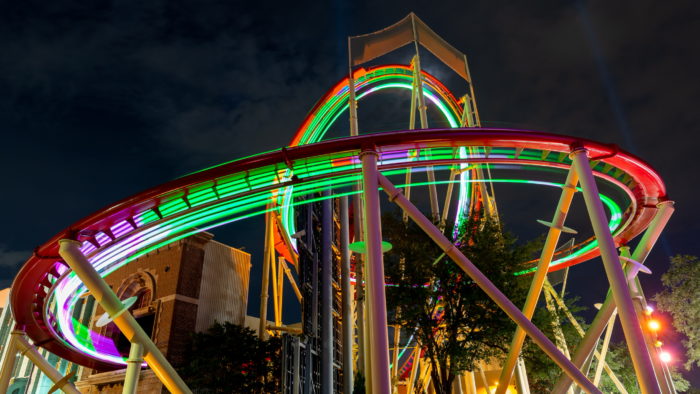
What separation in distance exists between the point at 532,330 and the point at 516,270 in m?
6.82

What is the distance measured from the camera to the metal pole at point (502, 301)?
8.59 metres

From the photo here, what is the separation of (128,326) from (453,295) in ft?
30.0

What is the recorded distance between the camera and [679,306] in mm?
26562

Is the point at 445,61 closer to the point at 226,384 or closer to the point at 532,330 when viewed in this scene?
the point at 532,330

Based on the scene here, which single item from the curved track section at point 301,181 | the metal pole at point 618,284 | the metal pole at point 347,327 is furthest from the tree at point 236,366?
the metal pole at point 618,284

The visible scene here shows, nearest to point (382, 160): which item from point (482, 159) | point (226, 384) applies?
point (482, 159)

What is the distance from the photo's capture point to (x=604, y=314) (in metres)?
11.8

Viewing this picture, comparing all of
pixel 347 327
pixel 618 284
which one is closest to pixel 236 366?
pixel 347 327

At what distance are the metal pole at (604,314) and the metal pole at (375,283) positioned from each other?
5906 millimetres

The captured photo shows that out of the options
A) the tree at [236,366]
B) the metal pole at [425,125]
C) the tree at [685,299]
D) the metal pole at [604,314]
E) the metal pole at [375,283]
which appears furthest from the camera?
the tree at [236,366]

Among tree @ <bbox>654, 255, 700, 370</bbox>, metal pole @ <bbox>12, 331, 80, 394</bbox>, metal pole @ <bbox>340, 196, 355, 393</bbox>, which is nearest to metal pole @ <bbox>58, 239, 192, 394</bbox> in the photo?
metal pole @ <bbox>12, 331, 80, 394</bbox>

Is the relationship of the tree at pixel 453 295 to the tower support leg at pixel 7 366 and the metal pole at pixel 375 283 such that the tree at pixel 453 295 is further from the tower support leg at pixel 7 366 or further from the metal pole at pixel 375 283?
the tower support leg at pixel 7 366

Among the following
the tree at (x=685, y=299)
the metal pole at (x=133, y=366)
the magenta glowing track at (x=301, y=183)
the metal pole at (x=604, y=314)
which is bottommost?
the metal pole at (x=133, y=366)

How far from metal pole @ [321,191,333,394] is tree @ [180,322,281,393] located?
13532mm
